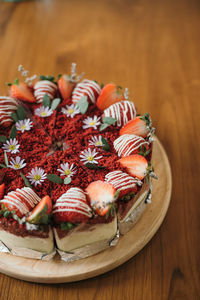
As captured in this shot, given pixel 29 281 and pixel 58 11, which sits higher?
pixel 58 11

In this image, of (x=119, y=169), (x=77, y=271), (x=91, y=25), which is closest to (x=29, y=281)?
(x=77, y=271)

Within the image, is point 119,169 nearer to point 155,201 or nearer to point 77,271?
point 155,201

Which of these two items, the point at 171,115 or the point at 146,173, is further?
the point at 171,115

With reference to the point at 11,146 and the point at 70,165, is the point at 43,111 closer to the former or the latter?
the point at 11,146

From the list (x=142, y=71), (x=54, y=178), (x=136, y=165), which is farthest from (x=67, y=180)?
(x=142, y=71)

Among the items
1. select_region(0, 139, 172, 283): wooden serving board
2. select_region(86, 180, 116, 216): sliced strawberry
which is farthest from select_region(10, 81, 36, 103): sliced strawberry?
select_region(0, 139, 172, 283): wooden serving board
